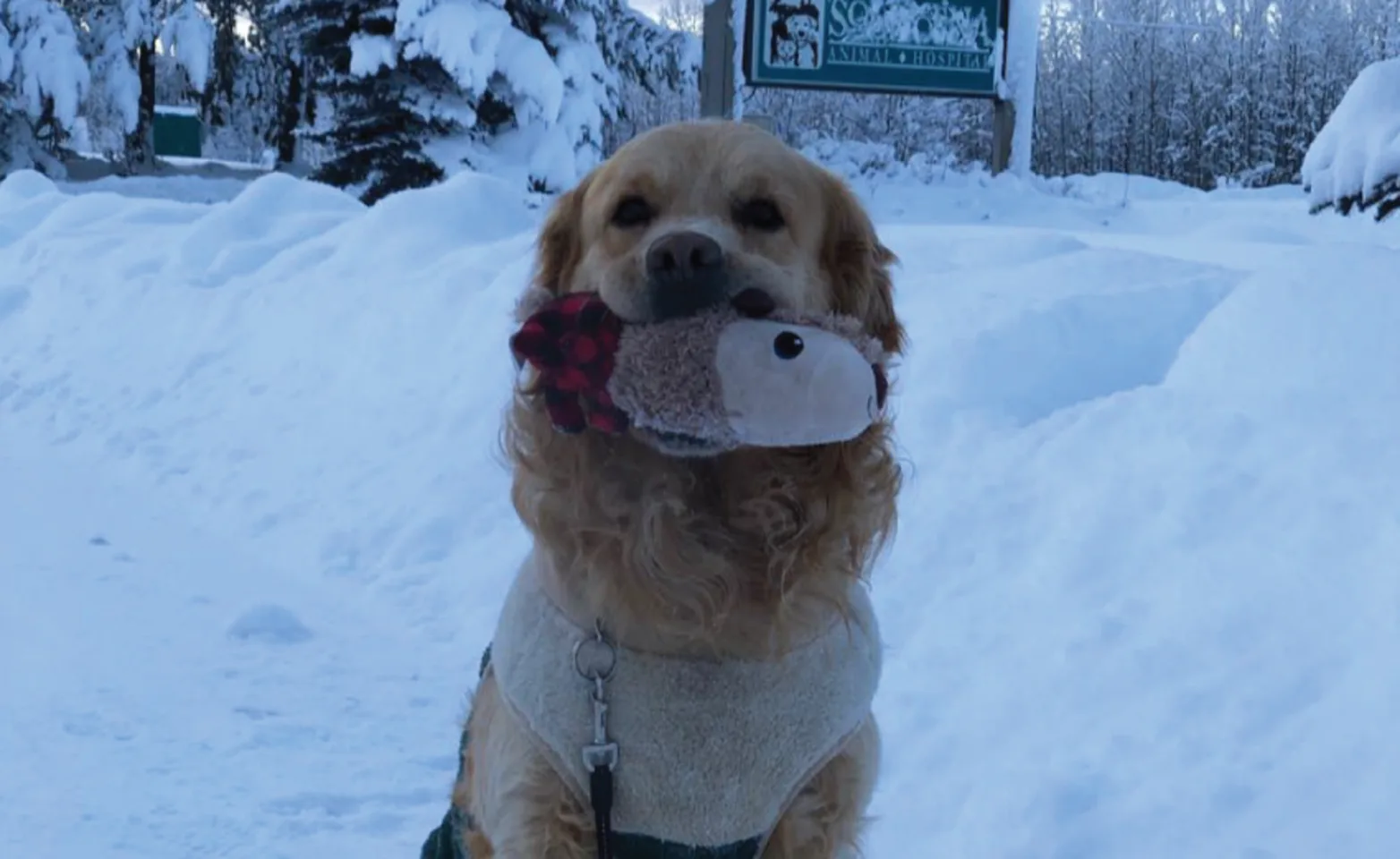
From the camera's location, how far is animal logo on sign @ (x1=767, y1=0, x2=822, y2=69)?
10633 millimetres

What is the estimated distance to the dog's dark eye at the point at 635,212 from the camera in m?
2.49

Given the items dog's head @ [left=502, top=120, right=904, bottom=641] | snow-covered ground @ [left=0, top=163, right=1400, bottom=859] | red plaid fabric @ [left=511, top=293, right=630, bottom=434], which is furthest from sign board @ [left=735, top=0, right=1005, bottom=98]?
red plaid fabric @ [left=511, top=293, right=630, bottom=434]

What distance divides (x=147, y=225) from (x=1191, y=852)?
10.8m

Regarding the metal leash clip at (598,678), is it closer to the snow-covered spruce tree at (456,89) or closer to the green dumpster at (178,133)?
the snow-covered spruce tree at (456,89)

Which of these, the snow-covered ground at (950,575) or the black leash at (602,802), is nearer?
the black leash at (602,802)

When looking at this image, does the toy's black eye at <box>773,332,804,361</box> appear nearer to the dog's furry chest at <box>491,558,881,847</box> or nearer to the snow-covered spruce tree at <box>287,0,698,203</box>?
the dog's furry chest at <box>491,558,881,847</box>

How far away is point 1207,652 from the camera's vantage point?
3.57 metres

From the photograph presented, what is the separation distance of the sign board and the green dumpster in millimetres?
33298

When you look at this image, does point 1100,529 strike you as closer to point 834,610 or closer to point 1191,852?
point 1191,852

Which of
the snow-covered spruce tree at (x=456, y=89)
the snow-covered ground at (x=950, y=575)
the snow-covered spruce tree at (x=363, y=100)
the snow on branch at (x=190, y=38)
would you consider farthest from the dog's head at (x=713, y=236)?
the snow on branch at (x=190, y=38)

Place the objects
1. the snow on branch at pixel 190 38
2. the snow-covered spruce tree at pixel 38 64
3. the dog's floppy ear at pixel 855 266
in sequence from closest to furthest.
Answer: the dog's floppy ear at pixel 855 266 → the snow-covered spruce tree at pixel 38 64 → the snow on branch at pixel 190 38

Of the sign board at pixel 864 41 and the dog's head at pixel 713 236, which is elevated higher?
the sign board at pixel 864 41

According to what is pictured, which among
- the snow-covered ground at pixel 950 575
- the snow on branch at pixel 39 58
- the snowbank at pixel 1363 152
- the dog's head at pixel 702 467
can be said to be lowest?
the snow-covered ground at pixel 950 575

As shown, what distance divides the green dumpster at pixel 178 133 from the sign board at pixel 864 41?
33298mm
